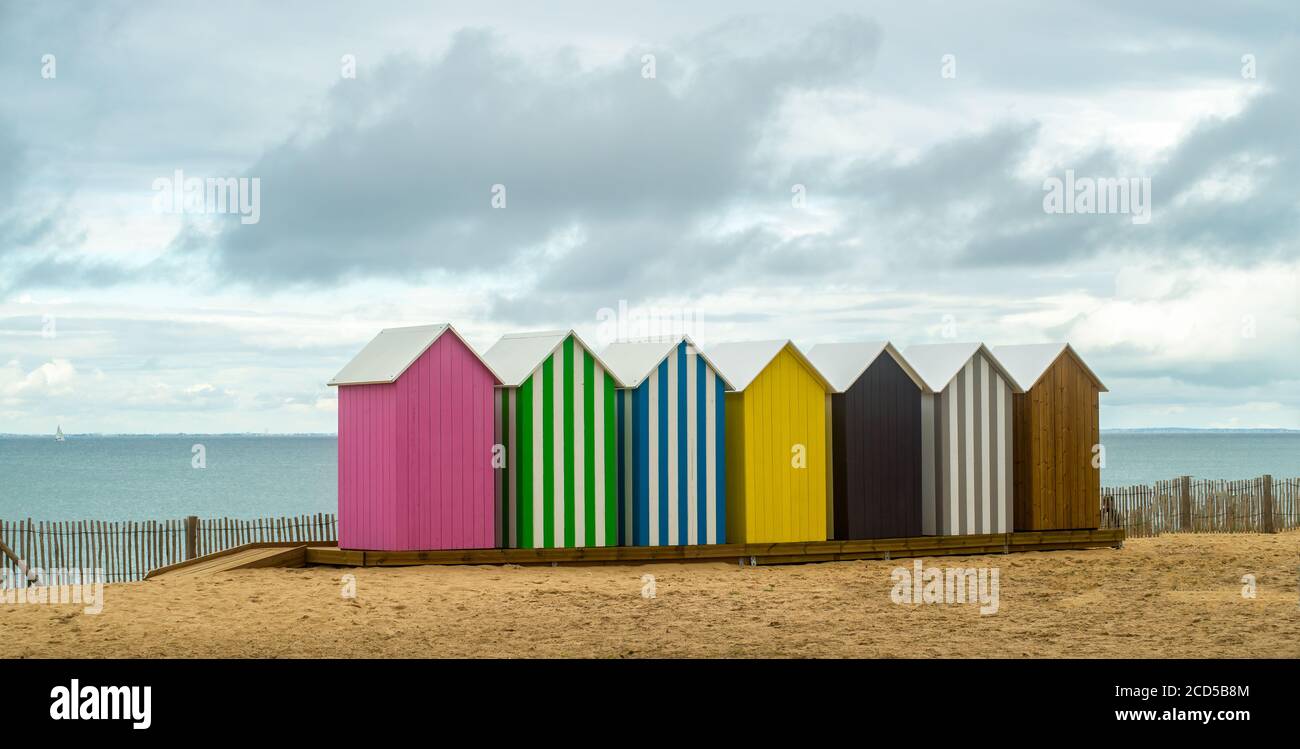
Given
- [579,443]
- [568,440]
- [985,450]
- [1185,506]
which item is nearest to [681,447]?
[579,443]

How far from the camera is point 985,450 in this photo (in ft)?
65.5

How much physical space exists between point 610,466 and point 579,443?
553 millimetres

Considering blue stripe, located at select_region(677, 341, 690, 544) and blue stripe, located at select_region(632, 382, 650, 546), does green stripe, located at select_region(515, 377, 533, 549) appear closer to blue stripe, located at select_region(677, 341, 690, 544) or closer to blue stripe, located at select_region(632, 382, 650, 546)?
blue stripe, located at select_region(632, 382, 650, 546)

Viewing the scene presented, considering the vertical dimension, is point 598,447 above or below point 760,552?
above

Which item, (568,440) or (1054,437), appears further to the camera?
(1054,437)

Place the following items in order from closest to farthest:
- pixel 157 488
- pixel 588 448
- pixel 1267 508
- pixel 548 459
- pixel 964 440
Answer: pixel 548 459 → pixel 588 448 → pixel 964 440 → pixel 1267 508 → pixel 157 488

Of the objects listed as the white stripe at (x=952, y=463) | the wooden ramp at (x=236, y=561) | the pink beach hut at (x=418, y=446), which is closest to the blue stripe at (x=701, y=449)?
the pink beach hut at (x=418, y=446)

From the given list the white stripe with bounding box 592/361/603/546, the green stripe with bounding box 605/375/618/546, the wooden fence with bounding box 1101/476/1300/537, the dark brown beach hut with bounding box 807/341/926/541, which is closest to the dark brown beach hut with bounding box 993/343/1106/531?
the dark brown beach hut with bounding box 807/341/926/541

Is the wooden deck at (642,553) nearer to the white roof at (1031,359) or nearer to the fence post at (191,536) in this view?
the fence post at (191,536)

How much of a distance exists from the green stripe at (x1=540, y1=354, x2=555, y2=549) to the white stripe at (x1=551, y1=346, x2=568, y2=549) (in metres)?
0.04

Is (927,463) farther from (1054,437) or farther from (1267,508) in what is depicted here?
(1267,508)

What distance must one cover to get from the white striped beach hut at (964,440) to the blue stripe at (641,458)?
13.7 feet
